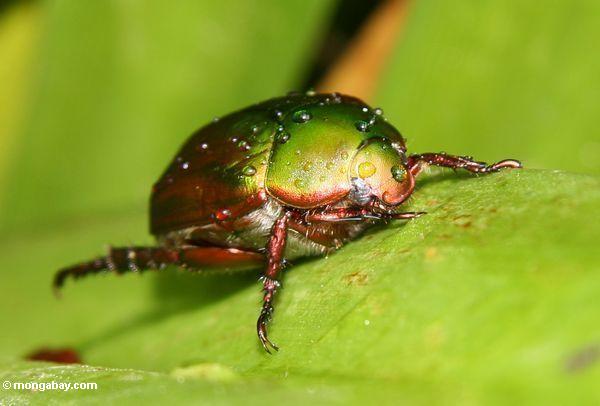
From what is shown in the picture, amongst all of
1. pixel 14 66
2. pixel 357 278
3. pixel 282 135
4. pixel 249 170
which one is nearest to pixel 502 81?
pixel 282 135

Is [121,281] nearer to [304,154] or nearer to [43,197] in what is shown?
[43,197]

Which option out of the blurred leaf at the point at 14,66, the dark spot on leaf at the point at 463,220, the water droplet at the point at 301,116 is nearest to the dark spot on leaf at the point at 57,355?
the water droplet at the point at 301,116

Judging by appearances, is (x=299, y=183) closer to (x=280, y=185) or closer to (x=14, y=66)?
(x=280, y=185)

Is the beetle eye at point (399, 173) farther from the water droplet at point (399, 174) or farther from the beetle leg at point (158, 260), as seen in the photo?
the beetle leg at point (158, 260)

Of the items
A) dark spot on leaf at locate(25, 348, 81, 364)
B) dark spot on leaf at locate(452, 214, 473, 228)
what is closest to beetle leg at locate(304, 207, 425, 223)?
dark spot on leaf at locate(452, 214, 473, 228)

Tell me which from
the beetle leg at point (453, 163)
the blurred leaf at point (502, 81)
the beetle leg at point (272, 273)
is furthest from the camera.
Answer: the blurred leaf at point (502, 81)

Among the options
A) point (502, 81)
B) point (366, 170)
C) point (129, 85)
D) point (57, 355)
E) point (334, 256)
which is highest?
point (502, 81)

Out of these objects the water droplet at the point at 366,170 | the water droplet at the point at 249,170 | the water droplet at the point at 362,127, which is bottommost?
the water droplet at the point at 249,170

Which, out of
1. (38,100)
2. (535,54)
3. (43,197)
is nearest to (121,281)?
(43,197)
